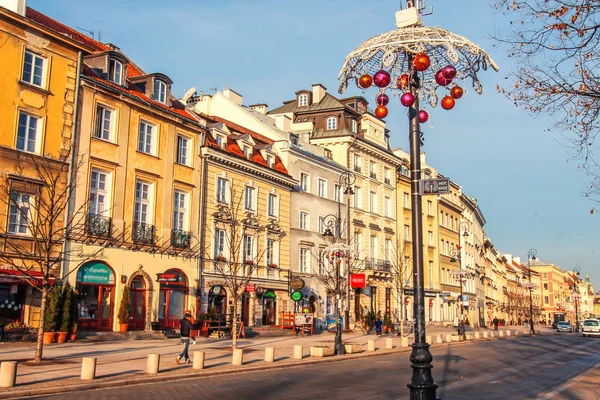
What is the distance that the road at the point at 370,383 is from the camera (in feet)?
44.3

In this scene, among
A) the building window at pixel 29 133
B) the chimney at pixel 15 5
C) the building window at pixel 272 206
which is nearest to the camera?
the building window at pixel 29 133

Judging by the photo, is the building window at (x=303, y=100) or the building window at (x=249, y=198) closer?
the building window at (x=249, y=198)

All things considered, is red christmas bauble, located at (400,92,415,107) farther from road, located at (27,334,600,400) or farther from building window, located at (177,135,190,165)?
building window, located at (177,135,190,165)

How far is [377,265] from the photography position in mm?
52812

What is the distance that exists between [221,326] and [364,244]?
2115cm

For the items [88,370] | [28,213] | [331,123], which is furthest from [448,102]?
[331,123]

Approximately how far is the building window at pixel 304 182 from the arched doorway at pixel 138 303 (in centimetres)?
1695

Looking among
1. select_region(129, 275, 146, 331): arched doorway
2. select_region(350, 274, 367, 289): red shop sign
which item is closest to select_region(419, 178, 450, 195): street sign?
select_region(129, 275, 146, 331): arched doorway

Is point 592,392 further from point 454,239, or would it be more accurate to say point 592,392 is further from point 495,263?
point 495,263

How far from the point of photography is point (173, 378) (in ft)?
52.7

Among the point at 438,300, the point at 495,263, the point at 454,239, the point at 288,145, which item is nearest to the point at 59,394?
the point at 288,145

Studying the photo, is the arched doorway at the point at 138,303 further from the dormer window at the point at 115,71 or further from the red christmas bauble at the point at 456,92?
the red christmas bauble at the point at 456,92

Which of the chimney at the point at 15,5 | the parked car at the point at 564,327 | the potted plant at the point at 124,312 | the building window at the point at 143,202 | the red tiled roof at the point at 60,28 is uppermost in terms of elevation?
the red tiled roof at the point at 60,28

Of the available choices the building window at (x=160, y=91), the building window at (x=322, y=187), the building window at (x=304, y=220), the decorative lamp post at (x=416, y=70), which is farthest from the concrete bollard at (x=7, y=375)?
the building window at (x=322, y=187)
